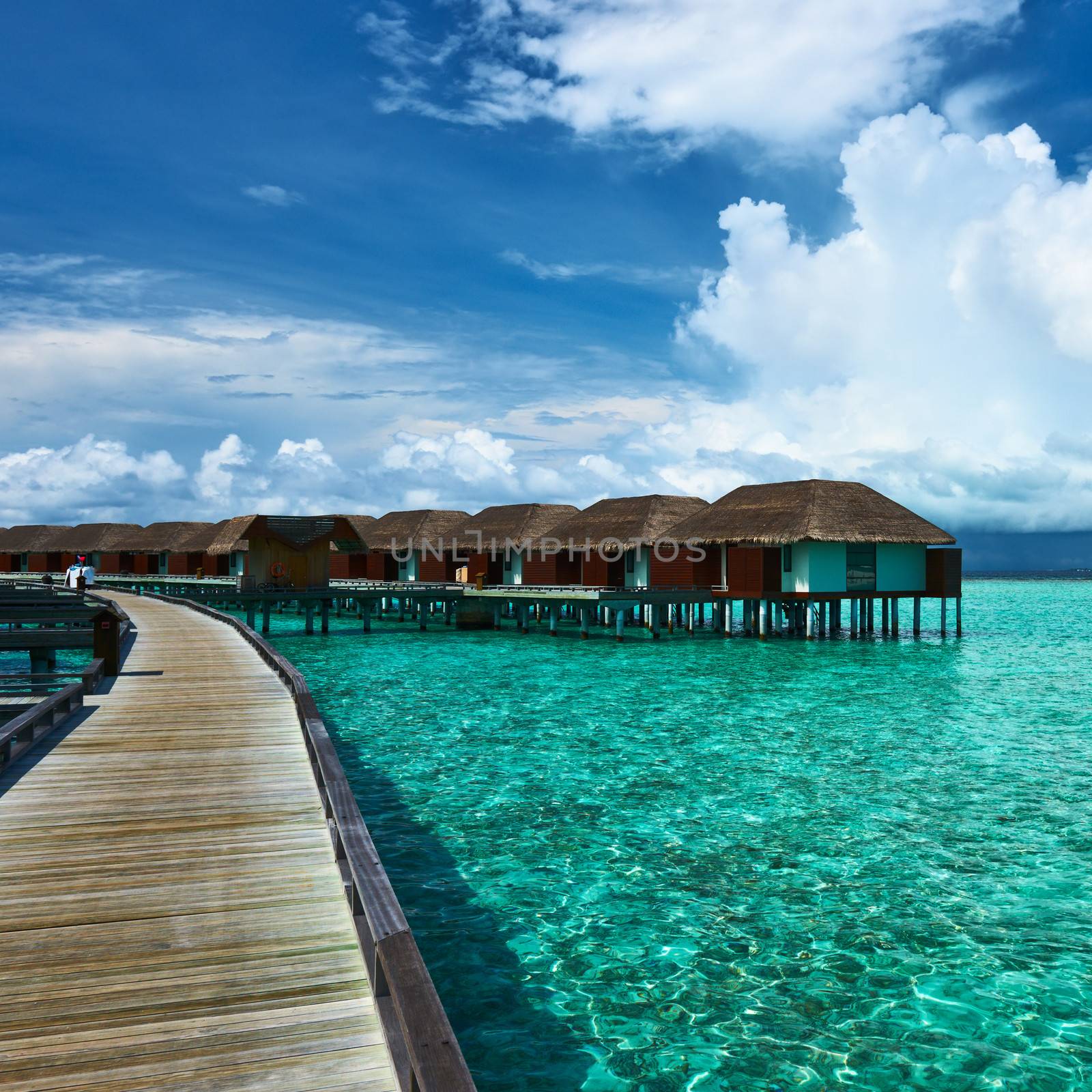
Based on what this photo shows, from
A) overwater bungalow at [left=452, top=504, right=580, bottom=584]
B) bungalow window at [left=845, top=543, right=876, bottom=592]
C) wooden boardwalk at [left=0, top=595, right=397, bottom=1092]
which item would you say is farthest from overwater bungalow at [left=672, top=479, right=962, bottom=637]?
wooden boardwalk at [left=0, top=595, right=397, bottom=1092]

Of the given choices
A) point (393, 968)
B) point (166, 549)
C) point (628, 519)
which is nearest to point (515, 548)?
point (628, 519)

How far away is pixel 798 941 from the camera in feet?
25.5

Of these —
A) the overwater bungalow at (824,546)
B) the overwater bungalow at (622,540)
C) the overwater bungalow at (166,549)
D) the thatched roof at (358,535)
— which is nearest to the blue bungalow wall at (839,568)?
the overwater bungalow at (824,546)

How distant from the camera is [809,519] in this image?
114ft

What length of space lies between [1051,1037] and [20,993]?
667cm

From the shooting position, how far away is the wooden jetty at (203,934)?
13.0 ft

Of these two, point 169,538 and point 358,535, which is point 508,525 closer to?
point 358,535

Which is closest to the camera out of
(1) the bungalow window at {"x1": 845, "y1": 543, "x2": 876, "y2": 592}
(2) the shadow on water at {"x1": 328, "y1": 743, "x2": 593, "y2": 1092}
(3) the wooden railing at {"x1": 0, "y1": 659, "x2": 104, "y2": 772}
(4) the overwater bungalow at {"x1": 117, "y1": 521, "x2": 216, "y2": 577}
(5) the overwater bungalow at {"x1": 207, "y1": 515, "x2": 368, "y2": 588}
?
(2) the shadow on water at {"x1": 328, "y1": 743, "x2": 593, "y2": 1092}

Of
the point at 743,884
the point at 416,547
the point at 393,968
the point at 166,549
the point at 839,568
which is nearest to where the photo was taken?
the point at 393,968

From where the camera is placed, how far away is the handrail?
11.3 ft

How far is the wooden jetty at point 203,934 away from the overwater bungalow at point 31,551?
65.1 m

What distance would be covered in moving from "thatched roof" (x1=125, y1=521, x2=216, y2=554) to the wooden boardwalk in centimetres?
5406

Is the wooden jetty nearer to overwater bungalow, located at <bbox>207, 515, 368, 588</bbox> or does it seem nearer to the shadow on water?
the shadow on water

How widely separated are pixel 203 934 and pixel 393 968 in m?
1.88
